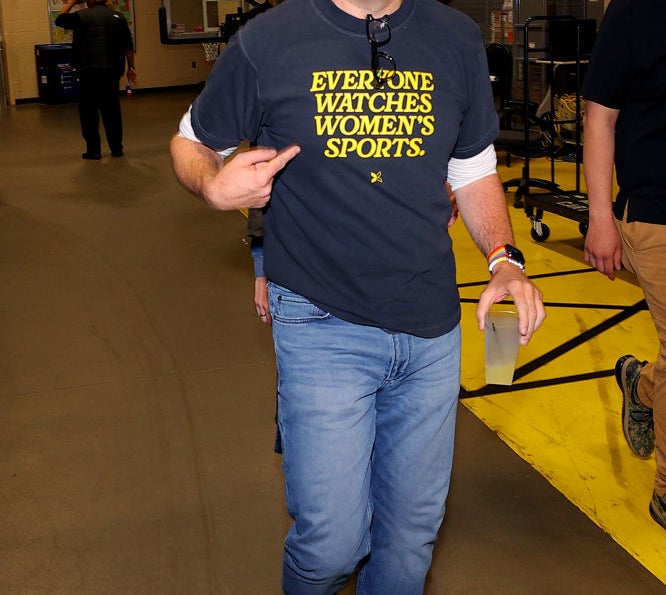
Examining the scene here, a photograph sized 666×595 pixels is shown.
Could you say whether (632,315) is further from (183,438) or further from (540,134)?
(540,134)

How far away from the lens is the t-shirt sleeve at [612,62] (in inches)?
113

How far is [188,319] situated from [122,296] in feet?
2.22

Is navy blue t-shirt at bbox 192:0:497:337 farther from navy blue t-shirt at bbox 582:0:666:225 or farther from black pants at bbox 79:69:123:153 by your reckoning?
black pants at bbox 79:69:123:153

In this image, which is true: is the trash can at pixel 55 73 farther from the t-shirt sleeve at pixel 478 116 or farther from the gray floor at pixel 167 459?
the t-shirt sleeve at pixel 478 116

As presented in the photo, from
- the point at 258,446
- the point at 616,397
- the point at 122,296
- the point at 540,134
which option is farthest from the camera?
the point at 540,134

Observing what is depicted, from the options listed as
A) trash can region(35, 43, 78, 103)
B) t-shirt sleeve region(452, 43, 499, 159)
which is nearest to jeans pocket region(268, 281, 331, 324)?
t-shirt sleeve region(452, 43, 499, 159)

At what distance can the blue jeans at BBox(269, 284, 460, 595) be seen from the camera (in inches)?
81.0

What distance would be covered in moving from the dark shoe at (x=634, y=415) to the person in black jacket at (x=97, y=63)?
877cm

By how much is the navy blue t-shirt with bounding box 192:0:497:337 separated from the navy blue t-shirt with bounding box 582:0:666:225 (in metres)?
0.93

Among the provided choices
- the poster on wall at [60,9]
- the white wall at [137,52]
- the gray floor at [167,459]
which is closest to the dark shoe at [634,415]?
the gray floor at [167,459]

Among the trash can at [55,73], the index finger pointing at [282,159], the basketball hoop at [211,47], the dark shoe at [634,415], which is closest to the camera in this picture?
the index finger pointing at [282,159]

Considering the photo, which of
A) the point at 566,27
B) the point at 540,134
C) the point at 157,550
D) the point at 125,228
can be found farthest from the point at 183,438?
the point at 540,134

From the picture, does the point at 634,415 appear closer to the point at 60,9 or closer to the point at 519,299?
the point at 519,299

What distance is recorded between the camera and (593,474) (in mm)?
3611
